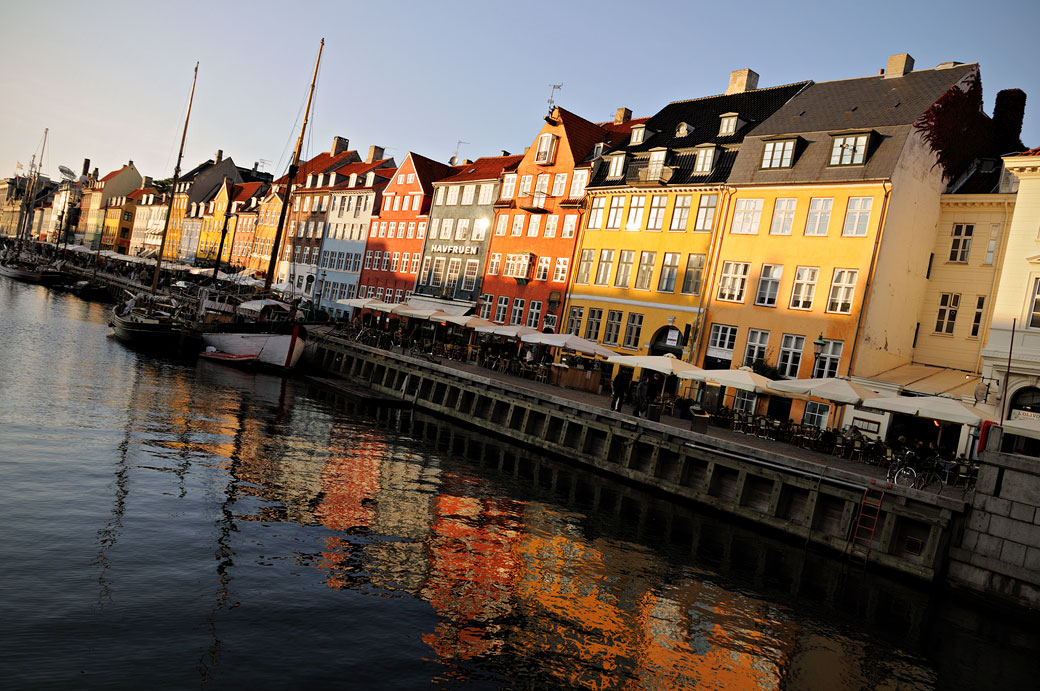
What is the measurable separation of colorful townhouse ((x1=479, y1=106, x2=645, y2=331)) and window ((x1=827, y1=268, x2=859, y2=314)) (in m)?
17.6

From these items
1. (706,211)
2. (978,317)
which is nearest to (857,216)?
(978,317)

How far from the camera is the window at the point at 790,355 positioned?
35594 millimetres

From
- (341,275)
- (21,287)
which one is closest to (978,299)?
(341,275)

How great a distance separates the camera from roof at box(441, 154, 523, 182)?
5997cm

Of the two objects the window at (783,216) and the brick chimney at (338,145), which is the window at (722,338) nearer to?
the window at (783,216)

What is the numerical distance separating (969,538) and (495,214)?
42500 mm

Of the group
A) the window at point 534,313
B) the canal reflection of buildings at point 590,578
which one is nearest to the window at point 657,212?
the window at point 534,313

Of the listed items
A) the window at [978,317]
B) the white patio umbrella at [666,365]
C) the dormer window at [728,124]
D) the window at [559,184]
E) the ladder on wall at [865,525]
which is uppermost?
the dormer window at [728,124]

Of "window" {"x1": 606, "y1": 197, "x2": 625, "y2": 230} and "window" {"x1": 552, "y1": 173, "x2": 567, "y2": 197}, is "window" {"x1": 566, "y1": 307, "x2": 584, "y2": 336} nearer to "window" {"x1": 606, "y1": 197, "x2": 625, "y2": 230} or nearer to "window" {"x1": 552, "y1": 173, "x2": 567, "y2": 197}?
"window" {"x1": 606, "y1": 197, "x2": 625, "y2": 230}

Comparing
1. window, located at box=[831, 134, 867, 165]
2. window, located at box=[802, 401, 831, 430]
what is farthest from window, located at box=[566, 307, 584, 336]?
window, located at box=[831, 134, 867, 165]

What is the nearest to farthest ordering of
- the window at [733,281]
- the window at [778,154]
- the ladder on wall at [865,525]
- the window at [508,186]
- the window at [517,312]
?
the ladder on wall at [865,525] < the window at [778,154] < the window at [733,281] < the window at [517,312] < the window at [508,186]

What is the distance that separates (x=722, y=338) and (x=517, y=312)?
16792mm

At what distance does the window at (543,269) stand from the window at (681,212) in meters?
9.93

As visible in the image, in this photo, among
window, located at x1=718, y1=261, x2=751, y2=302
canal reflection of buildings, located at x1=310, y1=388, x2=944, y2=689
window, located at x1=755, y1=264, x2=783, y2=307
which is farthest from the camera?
window, located at x1=718, y1=261, x2=751, y2=302
